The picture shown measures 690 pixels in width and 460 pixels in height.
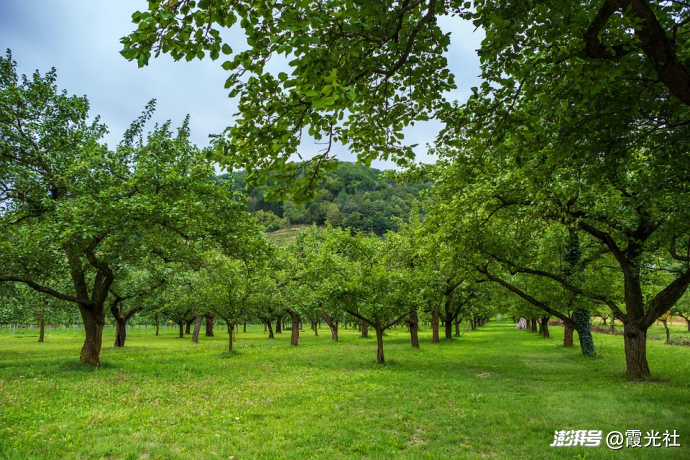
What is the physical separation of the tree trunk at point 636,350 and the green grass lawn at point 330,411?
0.50 m

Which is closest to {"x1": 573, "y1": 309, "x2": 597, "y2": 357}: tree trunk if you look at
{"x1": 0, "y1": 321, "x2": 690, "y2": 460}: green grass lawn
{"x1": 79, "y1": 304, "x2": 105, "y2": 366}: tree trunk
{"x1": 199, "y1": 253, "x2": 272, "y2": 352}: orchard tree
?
{"x1": 0, "y1": 321, "x2": 690, "y2": 460}: green grass lawn

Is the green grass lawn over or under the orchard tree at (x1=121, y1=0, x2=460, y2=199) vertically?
under

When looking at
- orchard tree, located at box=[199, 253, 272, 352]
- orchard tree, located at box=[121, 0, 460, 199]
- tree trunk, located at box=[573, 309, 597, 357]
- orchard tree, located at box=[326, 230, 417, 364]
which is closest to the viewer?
orchard tree, located at box=[121, 0, 460, 199]

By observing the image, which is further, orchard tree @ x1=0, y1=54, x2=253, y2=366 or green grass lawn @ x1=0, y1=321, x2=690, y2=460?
orchard tree @ x1=0, y1=54, x2=253, y2=366

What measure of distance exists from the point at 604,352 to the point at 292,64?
2734 cm

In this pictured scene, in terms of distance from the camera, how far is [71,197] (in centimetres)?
1598

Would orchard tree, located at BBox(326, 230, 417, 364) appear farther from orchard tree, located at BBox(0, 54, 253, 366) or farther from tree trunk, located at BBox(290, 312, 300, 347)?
tree trunk, located at BBox(290, 312, 300, 347)

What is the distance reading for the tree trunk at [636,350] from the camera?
14.0 meters

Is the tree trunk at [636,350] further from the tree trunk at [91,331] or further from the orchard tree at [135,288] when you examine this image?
the orchard tree at [135,288]

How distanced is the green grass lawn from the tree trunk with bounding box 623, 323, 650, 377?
0.50 meters

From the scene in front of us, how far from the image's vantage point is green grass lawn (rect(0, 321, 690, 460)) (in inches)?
286

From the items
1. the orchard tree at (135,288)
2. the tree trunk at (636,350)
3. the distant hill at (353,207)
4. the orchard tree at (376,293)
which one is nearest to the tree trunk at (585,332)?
the tree trunk at (636,350)

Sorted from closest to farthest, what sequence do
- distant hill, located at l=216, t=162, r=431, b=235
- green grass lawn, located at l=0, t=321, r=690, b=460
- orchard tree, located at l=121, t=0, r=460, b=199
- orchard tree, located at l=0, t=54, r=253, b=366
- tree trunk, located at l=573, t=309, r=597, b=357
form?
orchard tree, located at l=121, t=0, r=460, b=199 < green grass lawn, located at l=0, t=321, r=690, b=460 < orchard tree, located at l=0, t=54, r=253, b=366 < tree trunk, located at l=573, t=309, r=597, b=357 < distant hill, located at l=216, t=162, r=431, b=235

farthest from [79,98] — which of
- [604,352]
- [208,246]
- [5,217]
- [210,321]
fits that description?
[210,321]
